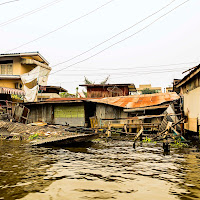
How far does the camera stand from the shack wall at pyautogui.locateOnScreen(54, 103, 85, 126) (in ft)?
76.7

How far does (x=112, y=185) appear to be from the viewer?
17.7ft

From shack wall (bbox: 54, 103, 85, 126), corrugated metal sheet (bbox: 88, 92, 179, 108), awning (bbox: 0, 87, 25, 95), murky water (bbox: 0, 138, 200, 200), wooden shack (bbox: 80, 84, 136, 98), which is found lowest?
murky water (bbox: 0, 138, 200, 200)

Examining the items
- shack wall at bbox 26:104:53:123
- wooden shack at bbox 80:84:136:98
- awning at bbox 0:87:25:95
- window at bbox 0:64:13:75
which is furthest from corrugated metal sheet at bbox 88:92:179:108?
window at bbox 0:64:13:75

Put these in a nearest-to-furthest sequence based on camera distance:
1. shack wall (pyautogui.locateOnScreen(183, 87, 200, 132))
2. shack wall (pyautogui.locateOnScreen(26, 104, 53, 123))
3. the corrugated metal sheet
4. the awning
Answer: shack wall (pyautogui.locateOnScreen(183, 87, 200, 132)) → the corrugated metal sheet → the awning → shack wall (pyautogui.locateOnScreen(26, 104, 53, 123))

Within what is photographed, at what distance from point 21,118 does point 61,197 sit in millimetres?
20033

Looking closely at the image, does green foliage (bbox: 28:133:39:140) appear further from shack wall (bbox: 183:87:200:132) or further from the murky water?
shack wall (bbox: 183:87:200:132)

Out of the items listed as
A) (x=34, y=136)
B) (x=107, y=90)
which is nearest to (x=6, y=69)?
(x=107, y=90)

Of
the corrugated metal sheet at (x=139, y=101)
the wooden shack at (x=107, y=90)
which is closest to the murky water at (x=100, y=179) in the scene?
the corrugated metal sheet at (x=139, y=101)

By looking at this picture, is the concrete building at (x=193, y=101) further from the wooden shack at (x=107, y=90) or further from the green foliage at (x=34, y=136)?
the wooden shack at (x=107, y=90)

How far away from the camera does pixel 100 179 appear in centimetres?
595

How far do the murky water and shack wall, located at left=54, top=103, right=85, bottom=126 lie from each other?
14611 mm

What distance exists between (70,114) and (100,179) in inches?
723

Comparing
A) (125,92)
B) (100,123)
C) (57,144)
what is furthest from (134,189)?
(125,92)

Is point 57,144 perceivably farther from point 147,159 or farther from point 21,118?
point 21,118
